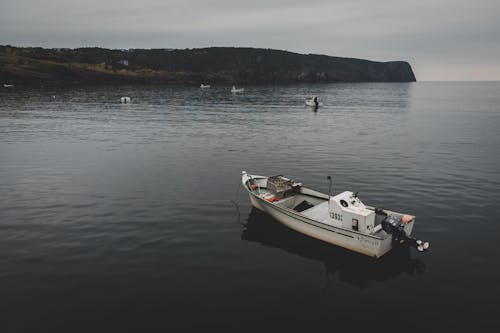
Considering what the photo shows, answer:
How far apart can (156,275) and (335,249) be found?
36.7 ft

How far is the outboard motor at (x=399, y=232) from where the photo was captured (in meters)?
20.5

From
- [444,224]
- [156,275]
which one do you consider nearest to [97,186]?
[156,275]

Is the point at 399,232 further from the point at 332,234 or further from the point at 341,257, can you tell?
the point at 332,234

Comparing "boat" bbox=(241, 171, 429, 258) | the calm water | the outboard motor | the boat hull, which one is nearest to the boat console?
"boat" bbox=(241, 171, 429, 258)

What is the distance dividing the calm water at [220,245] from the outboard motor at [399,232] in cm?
128

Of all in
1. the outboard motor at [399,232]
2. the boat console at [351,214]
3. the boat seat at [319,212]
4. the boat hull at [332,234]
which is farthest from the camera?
the boat seat at [319,212]

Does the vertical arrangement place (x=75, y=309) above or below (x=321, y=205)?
below

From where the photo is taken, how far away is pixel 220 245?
22.7 m

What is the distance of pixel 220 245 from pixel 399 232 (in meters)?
11.0

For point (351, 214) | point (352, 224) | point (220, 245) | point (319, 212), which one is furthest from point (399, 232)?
point (220, 245)

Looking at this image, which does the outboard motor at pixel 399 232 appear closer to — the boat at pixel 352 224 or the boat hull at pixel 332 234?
the boat at pixel 352 224

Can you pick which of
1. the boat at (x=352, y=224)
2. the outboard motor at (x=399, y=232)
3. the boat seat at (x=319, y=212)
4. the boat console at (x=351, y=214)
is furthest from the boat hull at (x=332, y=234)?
the boat seat at (x=319, y=212)

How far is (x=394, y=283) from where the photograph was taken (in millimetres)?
19016

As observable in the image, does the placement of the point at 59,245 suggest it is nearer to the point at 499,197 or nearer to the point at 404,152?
the point at 499,197
